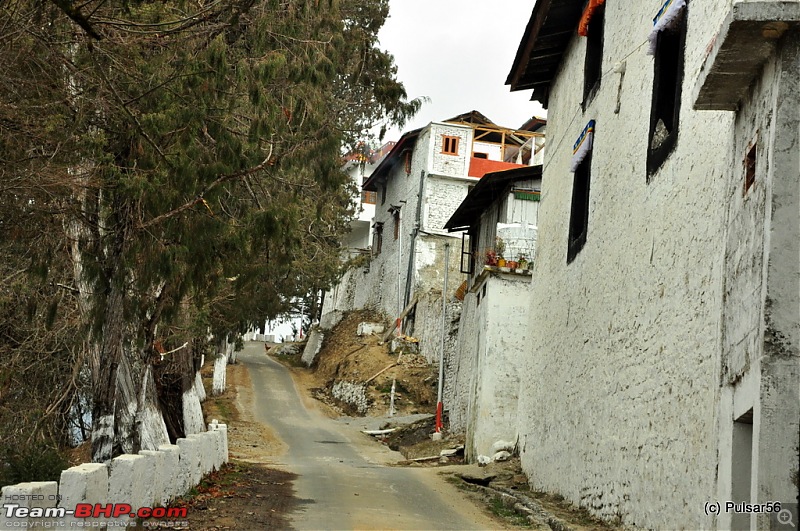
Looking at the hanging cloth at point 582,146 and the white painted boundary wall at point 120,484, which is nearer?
the white painted boundary wall at point 120,484

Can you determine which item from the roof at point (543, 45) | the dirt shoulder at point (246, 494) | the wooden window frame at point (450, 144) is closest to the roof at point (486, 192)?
the roof at point (543, 45)

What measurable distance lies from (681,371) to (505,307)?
43.8 ft

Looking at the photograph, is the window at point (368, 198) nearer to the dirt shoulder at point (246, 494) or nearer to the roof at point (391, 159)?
the roof at point (391, 159)

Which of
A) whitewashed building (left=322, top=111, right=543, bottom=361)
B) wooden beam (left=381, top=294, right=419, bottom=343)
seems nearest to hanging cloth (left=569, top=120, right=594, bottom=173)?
whitewashed building (left=322, top=111, right=543, bottom=361)

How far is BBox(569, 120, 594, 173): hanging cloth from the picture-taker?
15133 millimetres

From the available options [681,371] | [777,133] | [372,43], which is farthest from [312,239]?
[777,133]

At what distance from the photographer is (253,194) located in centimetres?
1551

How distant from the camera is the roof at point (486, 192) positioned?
2547cm

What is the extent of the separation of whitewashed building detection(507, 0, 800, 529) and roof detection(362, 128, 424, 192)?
24.0 m

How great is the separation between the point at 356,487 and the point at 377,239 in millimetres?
34214

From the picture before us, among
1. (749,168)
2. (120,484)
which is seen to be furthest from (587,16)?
(120,484)

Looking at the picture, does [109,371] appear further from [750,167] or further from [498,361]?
[498,361]

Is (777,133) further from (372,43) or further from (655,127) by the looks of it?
(372,43)

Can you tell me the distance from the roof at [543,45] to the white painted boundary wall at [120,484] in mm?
9277
